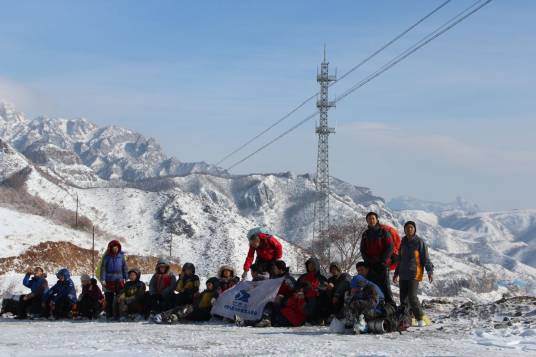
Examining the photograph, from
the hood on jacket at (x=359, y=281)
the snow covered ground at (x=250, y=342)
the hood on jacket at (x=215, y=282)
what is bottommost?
the snow covered ground at (x=250, y=342)

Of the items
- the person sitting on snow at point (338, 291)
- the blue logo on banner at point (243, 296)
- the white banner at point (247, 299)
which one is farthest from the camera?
the blue logo on banner at point (243, 296)

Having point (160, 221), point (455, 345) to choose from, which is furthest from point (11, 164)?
point (455, 345)

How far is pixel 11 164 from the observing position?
136375 mm

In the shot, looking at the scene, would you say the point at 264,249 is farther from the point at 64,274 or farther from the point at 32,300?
the point at 32,300

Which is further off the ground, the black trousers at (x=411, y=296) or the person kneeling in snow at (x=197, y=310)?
the black trousers at (x=411, y=296)

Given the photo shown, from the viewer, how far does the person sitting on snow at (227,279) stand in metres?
13.5

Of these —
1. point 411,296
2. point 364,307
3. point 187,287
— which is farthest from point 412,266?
point 187,287

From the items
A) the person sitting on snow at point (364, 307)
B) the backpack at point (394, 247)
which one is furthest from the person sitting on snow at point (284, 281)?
the backpack at point (394, 247)

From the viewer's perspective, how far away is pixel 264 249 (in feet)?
44.5

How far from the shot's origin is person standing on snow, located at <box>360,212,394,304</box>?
11.8 m

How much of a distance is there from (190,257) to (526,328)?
65962mm

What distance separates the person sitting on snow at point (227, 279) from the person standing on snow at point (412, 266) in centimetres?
357

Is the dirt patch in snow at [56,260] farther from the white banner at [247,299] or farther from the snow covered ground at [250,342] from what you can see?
the snow covered ground at [250,342]

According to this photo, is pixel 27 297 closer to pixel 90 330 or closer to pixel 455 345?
pixel 90 330
